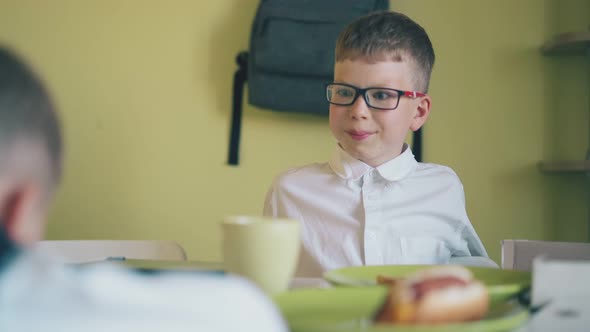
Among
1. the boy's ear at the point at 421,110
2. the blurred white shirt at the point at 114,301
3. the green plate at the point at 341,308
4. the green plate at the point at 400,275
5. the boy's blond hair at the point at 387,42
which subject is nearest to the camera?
the blurred white shirt at the point at 114,301

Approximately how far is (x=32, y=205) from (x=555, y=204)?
6.67 feet

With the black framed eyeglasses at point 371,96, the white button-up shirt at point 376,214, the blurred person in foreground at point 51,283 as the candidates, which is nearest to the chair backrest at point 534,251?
the white button-up shirt at point 376,214

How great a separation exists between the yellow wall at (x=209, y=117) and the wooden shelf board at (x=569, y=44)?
60mm

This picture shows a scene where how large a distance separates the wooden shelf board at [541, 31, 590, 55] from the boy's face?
849 mm

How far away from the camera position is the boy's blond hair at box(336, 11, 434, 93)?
1.34m

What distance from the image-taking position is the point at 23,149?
378mm

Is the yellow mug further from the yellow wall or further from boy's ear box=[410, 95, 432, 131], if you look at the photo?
the yellow wall

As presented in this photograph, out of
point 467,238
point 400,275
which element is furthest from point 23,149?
point 467,238

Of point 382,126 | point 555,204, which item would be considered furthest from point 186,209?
point 555,204

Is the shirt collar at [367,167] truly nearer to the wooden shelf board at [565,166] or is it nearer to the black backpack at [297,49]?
the black backpack at [297,49]

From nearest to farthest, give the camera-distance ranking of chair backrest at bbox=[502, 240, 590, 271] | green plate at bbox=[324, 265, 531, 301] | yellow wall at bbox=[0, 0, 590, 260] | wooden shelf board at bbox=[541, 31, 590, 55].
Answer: green plate at bbox=[324, 265, 531, 301]
chair backrest at bbox=[502, 240, 590, 271]
wooden shelf board at bbox=[541, 31, 590, 55]
yellow wall at bbox=[0, 0, 590, 260]

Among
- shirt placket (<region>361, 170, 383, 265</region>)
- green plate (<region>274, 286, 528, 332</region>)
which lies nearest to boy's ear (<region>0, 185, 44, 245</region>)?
green plate (<region>274, 286, 528, 332</region>)

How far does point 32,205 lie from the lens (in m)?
0.39

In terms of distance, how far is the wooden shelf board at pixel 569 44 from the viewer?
197 cm
